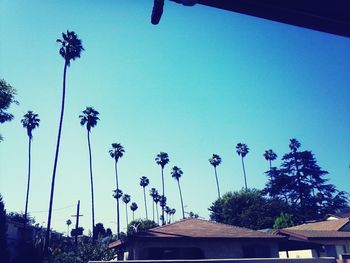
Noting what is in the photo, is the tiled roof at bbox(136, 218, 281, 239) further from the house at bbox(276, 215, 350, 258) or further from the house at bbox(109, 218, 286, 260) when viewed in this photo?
the house at bbox(276, 215, 350, 258)

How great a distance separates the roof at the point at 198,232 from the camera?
21.7 metres

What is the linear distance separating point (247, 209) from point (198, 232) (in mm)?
40183

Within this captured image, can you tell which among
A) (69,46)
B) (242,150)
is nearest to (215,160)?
(242,150)

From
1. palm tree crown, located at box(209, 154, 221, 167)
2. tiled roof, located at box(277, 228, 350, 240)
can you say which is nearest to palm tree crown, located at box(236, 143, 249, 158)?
palm tree crown, located at box(209, 154, 221, 167)

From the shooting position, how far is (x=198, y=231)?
23391mm

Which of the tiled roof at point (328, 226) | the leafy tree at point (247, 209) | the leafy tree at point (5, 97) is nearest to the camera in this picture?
the leafy tree at point (5, 97)

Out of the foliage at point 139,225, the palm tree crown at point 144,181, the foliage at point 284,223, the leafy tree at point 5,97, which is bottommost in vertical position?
the foliage at point 284,223

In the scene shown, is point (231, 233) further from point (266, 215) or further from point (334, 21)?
point (266, 215)

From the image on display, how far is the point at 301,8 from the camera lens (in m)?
2.17

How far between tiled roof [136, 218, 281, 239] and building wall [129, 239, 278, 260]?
1.36 ft

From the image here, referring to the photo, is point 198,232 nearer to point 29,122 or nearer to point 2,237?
point 2,237

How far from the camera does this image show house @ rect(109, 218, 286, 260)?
21.3 meters

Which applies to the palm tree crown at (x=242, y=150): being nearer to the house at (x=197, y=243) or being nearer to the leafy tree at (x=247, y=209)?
the leafy tree at (x=247, y=209)

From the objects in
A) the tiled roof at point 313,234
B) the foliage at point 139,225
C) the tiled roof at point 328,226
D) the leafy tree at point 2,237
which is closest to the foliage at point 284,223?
the tiled roof at point 328,226
